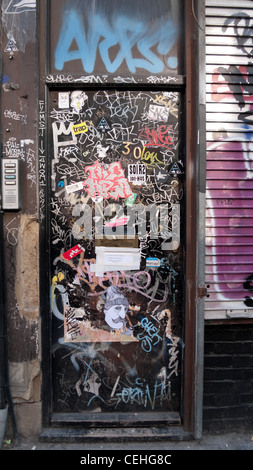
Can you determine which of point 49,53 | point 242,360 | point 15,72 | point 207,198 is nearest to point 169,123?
point 207,198

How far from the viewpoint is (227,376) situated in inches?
128

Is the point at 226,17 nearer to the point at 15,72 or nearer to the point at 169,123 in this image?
the point at 169,123

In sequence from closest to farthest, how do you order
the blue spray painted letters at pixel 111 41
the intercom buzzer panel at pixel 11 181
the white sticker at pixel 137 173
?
the intercom buzzer panel at pixel 11 181 < the blue spray painted letters at pixel 111 41 < the white sticker at pixel 137 173

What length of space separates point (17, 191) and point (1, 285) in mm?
900

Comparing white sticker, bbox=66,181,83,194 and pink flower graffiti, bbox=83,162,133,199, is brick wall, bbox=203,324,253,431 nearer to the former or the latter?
pink flower graffiti, bbox=83,162,133,199

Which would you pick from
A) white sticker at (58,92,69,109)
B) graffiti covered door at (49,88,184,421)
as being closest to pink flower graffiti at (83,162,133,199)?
graffiti covered door at (49,88,184,421)

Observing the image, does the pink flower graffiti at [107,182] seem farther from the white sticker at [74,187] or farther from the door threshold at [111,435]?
the door threshold at [111,435]

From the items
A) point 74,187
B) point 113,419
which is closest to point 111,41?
point 74,187

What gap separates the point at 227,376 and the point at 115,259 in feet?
5.50

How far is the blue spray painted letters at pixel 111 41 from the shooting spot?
307 cm

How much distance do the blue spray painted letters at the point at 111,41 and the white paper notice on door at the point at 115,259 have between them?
1.77 meters

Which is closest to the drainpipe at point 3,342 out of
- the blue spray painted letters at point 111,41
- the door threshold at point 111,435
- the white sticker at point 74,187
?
the door threshold at point 111,435

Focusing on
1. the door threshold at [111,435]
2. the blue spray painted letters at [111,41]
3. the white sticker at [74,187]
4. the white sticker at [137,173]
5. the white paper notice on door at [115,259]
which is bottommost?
the door threshold at [111,435]

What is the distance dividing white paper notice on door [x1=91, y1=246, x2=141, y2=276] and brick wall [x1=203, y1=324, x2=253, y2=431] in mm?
1022
